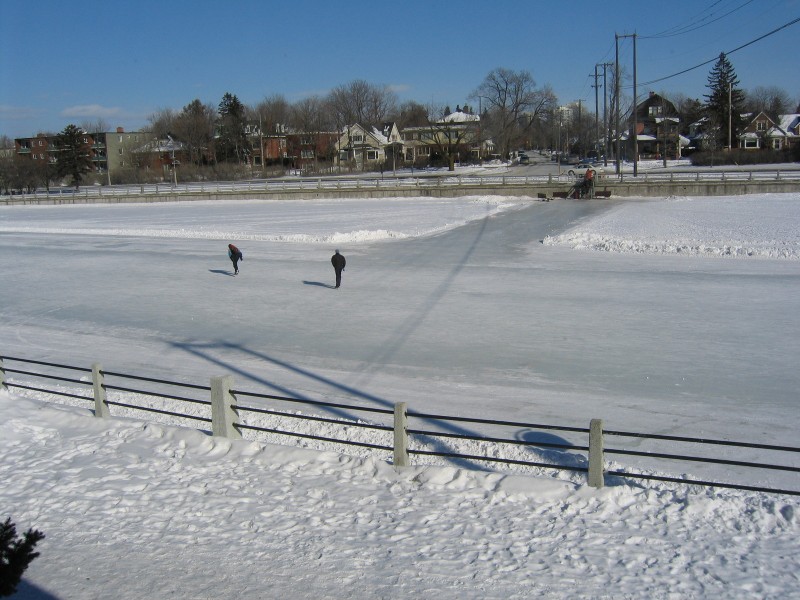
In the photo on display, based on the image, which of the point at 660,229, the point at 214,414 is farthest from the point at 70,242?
the point at 214,414

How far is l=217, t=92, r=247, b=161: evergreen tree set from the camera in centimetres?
10512

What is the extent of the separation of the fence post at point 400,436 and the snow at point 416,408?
177 mm

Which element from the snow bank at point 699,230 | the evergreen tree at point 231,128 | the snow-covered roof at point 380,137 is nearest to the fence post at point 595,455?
the snow bank at point 699,230

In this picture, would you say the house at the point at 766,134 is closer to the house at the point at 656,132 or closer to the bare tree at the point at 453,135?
the house at the point at 656,132

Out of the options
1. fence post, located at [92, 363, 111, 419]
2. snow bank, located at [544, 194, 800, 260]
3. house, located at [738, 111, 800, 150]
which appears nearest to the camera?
fence post, located at [92, 363, 111, 419]

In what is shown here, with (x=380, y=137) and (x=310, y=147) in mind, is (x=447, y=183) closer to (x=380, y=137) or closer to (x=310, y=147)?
(x=310, y=147)

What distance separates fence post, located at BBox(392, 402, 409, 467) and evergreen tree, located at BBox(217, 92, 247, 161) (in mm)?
102931

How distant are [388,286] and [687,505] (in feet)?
50.0

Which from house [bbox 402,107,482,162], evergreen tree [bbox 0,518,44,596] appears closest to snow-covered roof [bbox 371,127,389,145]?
house [bbox 402,107,482,162]

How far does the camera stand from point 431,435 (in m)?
9.05

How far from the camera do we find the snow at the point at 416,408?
21.4 ft

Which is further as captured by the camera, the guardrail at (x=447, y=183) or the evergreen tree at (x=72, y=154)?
the evergreen tree at (x=72, y=154)

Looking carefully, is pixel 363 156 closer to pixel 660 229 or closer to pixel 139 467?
pixel 660 229

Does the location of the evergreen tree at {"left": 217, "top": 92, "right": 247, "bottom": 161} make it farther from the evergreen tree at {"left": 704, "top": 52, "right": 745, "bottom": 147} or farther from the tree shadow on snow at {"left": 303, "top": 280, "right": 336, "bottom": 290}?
the tree shadow on snow at {"left": 303, "top": 280, "right": 336, "bottom": 290}
